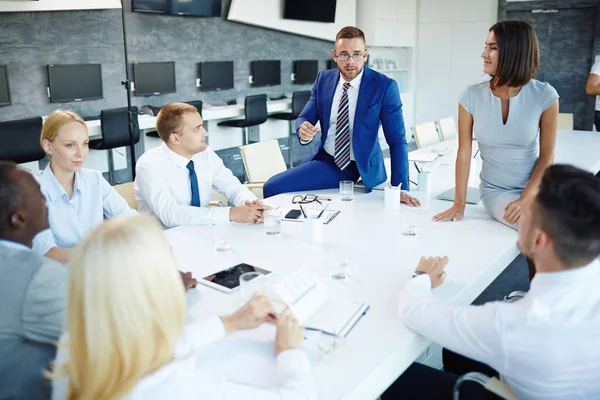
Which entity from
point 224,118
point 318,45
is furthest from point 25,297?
point 318,45

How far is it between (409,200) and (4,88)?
424 centimetres

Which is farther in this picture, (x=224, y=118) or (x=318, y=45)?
(x=318, y=45)

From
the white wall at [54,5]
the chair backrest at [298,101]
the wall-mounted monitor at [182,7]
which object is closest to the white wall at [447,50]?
the chair backrest at [298,101]

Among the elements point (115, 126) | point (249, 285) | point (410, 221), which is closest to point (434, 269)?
point (249, 285)

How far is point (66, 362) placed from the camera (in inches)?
42.4

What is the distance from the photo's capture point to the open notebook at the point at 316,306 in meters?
1.44

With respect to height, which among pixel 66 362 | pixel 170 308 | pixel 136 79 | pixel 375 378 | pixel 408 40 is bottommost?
pixel 375 378

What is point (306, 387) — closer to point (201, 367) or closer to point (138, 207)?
point (201, 367)

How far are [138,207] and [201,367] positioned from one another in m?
1.66

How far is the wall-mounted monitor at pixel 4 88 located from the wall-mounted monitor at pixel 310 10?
13.0 ft

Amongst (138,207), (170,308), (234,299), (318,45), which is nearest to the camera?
(170,308)

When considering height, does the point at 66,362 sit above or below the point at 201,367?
above

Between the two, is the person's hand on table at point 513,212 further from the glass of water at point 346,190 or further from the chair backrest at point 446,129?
the chair backrest at point 446,129

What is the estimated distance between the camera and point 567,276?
129cm
